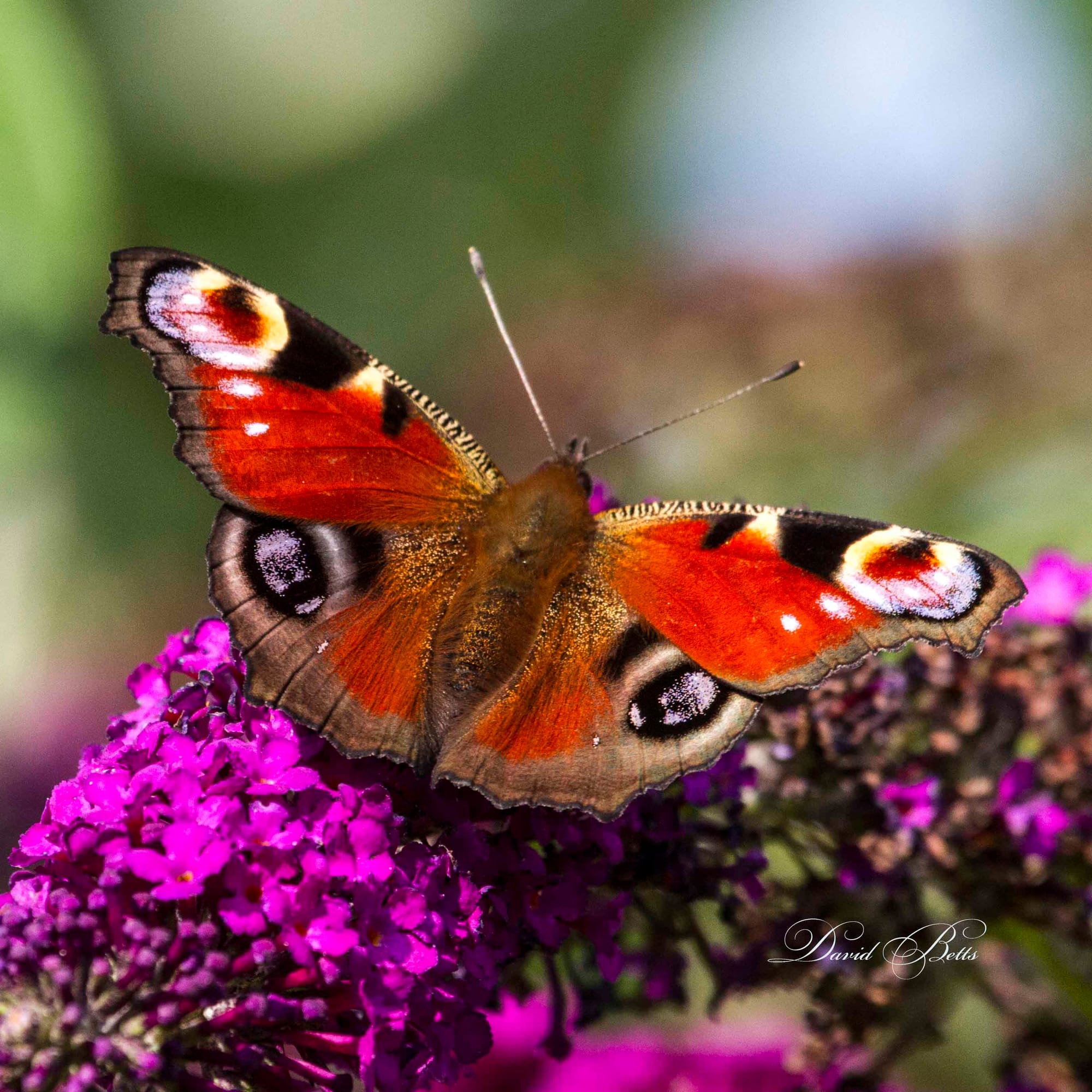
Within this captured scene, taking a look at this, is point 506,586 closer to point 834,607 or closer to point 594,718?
point 594,718

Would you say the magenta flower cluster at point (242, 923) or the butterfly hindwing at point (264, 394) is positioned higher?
the butterfly hindwing at point (264, 394)

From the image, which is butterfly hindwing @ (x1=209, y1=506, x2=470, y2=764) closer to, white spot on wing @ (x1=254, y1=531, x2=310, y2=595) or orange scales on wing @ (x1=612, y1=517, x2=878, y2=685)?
white spot on wing @ (x1=254, y1=531, x2=310, y2=595)

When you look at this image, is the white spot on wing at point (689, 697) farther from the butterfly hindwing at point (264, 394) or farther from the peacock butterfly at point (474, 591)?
the butterfly hindwing at point (264, 394)

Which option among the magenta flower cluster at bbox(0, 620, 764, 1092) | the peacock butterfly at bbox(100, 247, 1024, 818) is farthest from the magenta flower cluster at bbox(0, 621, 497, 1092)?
the peacock butterfly at bbox(100, 247, 1024, 818)

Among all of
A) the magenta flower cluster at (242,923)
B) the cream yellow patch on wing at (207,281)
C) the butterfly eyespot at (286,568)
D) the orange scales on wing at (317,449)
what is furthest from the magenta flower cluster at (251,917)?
the cream yellow patch on wing at (207,281)

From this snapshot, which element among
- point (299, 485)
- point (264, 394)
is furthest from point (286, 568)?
point (264, 394)
